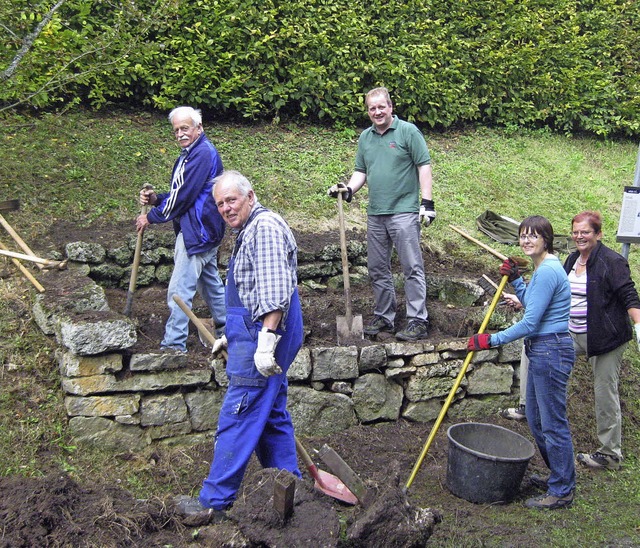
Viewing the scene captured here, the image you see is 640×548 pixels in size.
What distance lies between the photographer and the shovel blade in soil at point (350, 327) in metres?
6.23

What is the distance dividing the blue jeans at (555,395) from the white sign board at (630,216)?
2.29 m

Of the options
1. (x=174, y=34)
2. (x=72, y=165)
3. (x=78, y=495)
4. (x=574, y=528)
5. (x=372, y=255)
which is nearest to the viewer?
(x=78, y=495)

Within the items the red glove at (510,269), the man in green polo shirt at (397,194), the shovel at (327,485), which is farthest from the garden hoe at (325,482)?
the red glove at (510,269)

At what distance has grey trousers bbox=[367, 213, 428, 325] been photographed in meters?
6.24

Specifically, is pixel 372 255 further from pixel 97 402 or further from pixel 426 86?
pixel 426 86

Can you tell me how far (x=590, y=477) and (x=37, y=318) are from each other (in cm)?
449

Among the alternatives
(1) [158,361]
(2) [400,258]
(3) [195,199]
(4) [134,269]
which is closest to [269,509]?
(1) [158,361]

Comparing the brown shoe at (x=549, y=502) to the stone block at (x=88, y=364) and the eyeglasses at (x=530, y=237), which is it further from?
the stone block at (x=88, y=364)

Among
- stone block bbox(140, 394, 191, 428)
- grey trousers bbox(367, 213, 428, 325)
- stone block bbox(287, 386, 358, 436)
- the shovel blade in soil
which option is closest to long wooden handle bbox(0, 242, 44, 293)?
stone block bbox(140, 394, 191, 428)

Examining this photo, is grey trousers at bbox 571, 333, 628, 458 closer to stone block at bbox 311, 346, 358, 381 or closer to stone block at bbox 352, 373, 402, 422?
stone block at bbox 352, 373, 402, 422

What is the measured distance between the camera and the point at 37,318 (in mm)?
5664

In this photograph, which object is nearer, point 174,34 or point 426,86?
point 174,34

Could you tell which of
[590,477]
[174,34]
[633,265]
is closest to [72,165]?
[174,34]

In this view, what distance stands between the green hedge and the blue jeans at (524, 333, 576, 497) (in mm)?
4615
